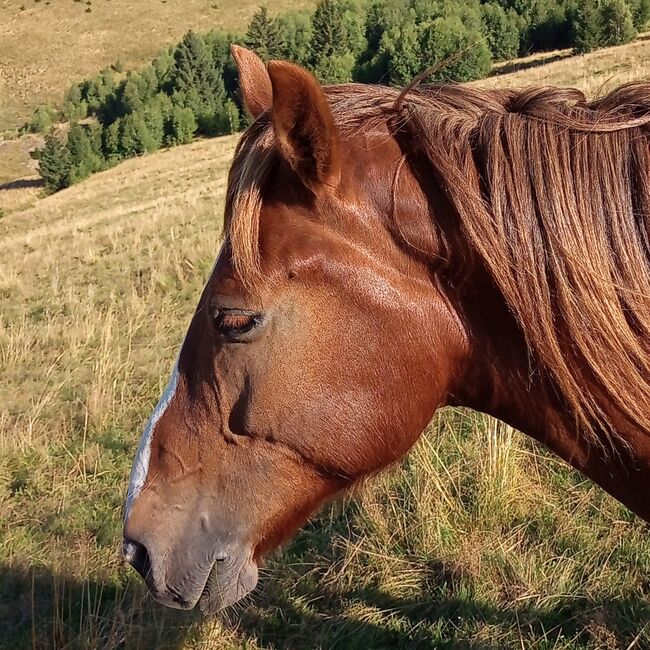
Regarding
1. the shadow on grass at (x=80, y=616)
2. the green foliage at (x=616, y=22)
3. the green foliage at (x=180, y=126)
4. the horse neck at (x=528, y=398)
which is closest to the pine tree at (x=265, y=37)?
the green foliage at (x=180, y=126)

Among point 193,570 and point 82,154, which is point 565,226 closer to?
Result: point 193,570

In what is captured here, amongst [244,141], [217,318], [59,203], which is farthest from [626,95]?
[59,203]

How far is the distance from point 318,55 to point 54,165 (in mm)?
20302

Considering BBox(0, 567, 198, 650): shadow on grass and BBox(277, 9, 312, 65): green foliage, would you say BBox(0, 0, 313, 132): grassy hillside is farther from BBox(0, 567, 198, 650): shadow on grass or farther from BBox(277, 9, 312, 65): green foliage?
BBox(0, 567, 198, 650): shadow on grass

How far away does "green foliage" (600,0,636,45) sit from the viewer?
74.9 ft

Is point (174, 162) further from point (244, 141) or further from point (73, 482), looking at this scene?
point (244, 141)

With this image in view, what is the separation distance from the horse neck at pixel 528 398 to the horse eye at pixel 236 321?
476mm

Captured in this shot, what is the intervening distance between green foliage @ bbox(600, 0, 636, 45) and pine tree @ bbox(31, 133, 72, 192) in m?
31.0

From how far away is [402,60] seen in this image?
108ft

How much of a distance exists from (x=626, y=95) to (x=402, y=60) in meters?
34.8

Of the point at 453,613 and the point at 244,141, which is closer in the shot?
the point at 244,141

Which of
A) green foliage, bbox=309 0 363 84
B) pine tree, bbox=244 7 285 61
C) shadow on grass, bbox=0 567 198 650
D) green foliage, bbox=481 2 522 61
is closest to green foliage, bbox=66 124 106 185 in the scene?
pine tree, bbox=244 7 285 61

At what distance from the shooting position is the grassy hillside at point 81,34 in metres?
67.1

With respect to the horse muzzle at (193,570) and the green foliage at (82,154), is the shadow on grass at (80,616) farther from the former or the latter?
the green foliage at (82,154)
